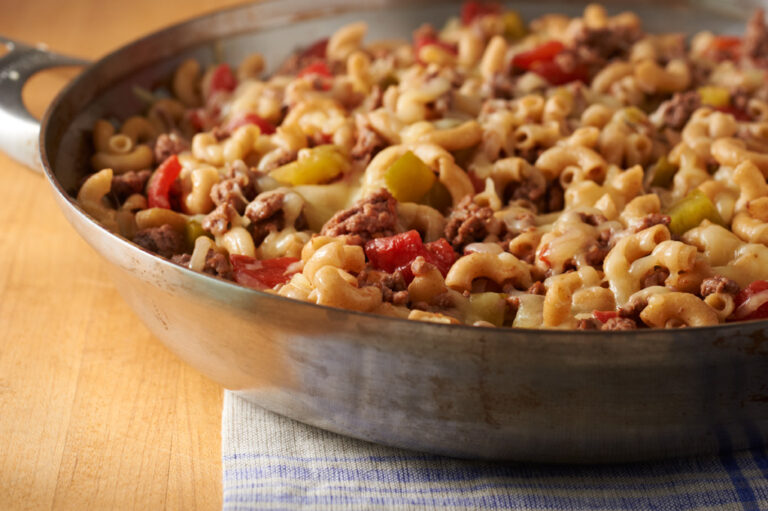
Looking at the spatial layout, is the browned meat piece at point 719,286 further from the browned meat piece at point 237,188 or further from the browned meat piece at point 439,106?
the browned meat piece at point 237,188

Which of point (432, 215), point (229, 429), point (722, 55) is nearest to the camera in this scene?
point (229, 429)

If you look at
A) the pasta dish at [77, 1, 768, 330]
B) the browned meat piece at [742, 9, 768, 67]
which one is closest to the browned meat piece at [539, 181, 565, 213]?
the pasta dish at [77, 1, 768, 330]

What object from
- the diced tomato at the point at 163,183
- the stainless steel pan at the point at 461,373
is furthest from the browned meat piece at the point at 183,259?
the diced tomato at the point at 163,183

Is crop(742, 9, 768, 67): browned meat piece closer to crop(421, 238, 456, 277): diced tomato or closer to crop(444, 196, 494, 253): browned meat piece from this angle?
crop(444, 196, 494, 253): browned meat piece

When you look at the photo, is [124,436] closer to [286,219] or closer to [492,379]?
[286,219]

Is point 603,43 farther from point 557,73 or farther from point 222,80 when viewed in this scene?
point 222,80

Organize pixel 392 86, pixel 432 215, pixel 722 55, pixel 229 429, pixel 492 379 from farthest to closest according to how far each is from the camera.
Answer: pixel 722 55
pixel 392 86
pixel 432 215
pixel 229 429
pixel 492 379

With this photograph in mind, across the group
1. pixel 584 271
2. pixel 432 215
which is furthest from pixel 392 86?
pixel 584 271
